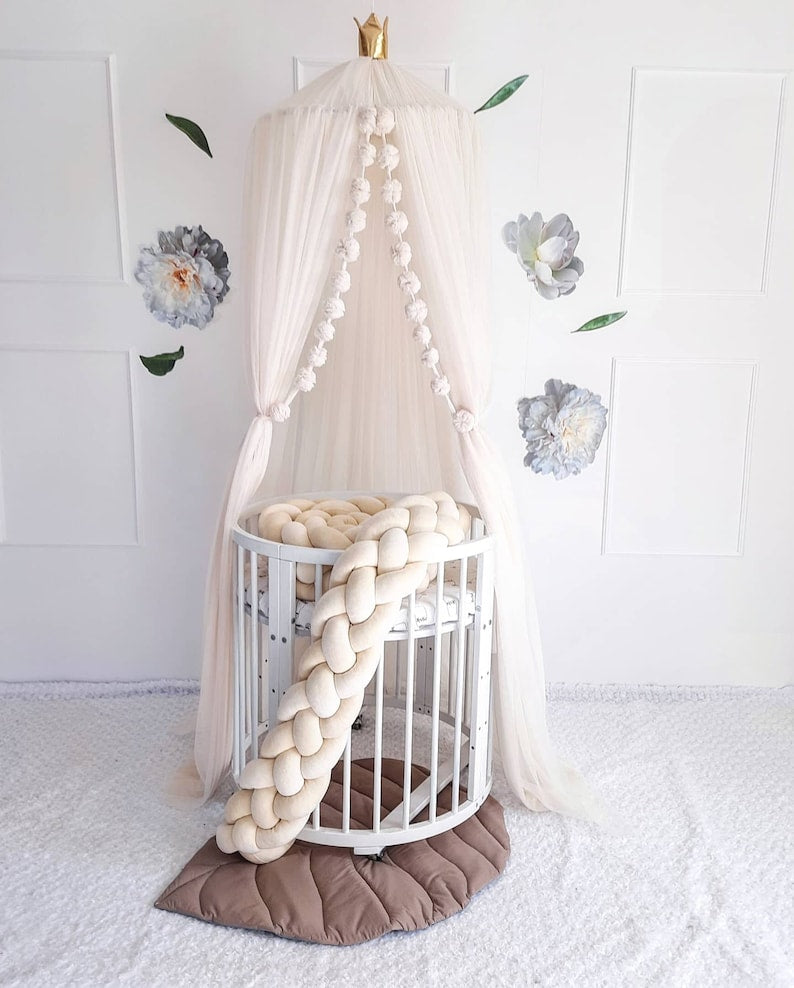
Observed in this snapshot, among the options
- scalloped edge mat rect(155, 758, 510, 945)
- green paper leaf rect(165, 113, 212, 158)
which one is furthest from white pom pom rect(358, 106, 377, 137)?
scalloped edge mat rect(155, 758, 510, 945)

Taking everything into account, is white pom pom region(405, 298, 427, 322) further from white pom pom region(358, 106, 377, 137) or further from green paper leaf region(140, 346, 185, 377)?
green paper leaf region(140, 346, 185, 377)

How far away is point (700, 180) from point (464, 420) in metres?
1.14

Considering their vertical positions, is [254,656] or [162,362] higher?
[162,362]

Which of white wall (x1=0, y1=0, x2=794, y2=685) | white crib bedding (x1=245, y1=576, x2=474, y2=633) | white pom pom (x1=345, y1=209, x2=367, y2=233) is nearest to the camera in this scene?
white crib bedding (x1=245, y1=576, x2=474, y2=633)

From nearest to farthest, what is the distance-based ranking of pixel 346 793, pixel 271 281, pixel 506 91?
1. pixel 346 793
2. pixel 271 281
3. pixel 506 91

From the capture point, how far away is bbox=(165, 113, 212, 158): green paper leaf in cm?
225

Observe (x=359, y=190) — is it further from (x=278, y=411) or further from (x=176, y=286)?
(x=176, y=286)

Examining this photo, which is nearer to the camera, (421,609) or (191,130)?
(421,609)

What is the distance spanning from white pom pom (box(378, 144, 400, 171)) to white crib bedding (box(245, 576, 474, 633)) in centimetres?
94

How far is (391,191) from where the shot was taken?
177cm

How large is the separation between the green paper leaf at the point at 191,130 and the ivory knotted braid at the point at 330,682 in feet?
4.34

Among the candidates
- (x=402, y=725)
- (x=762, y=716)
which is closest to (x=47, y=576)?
(x=402, y=725)

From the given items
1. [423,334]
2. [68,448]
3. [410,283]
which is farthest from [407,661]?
[68,448]

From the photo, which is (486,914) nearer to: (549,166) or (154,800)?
(154,800)
